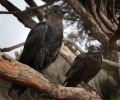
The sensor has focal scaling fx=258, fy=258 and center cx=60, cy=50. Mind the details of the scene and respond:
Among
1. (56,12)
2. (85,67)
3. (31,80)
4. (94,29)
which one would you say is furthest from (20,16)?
(31,80)

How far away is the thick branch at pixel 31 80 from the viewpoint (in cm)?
164

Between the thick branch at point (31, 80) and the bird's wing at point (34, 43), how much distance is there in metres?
0.45

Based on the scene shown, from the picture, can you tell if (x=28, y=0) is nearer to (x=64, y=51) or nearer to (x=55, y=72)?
(x=64, y=51)

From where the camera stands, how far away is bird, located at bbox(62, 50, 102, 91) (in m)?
2.59

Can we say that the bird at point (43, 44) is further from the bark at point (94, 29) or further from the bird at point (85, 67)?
the bark at point (94, 29)

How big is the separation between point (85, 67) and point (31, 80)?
1.00 m

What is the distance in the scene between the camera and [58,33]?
7.73 ft

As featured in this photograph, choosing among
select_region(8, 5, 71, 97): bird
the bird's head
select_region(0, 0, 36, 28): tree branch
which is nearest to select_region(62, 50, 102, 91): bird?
select_region(8, 5, 71, 97): bird

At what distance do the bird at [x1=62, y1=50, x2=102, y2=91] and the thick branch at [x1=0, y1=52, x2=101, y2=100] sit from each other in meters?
0.45

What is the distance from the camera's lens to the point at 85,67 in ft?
8.70

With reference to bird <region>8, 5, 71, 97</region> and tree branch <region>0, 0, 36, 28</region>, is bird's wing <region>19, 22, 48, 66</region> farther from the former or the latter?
tree branch <region>0, 0, 36, 28</region>

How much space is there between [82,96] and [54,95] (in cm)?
32

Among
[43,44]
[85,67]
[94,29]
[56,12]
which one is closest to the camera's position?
[43,44]

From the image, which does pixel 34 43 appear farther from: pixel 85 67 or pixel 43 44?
pixel 85 67
